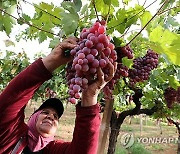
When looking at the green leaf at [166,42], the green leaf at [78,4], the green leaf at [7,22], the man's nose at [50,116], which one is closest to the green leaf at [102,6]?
the green leaf at [78,4]

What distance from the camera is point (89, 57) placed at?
1.04 m

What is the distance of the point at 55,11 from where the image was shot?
69.1 inches

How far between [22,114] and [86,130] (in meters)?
0.44

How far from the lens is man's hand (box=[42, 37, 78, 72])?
124 cm

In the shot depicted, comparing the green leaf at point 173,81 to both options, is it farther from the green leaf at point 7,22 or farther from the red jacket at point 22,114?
the green leaf at point 7,22

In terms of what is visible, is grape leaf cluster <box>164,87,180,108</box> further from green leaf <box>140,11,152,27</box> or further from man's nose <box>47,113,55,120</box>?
green leaf <box>140,11,152,27</box>

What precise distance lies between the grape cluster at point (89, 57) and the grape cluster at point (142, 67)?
923 mm

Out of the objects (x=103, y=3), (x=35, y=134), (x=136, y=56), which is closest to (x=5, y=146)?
(x=35, y=134)

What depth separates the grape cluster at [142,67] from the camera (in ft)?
6.64

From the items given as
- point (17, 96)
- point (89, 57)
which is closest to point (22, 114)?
point (17, 96)

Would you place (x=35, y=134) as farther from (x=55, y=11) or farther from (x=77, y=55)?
Result: (x=77, y=55)

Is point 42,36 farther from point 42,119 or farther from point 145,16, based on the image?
point 145,16

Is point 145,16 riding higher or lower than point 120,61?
higher

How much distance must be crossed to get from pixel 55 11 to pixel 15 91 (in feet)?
1.81
